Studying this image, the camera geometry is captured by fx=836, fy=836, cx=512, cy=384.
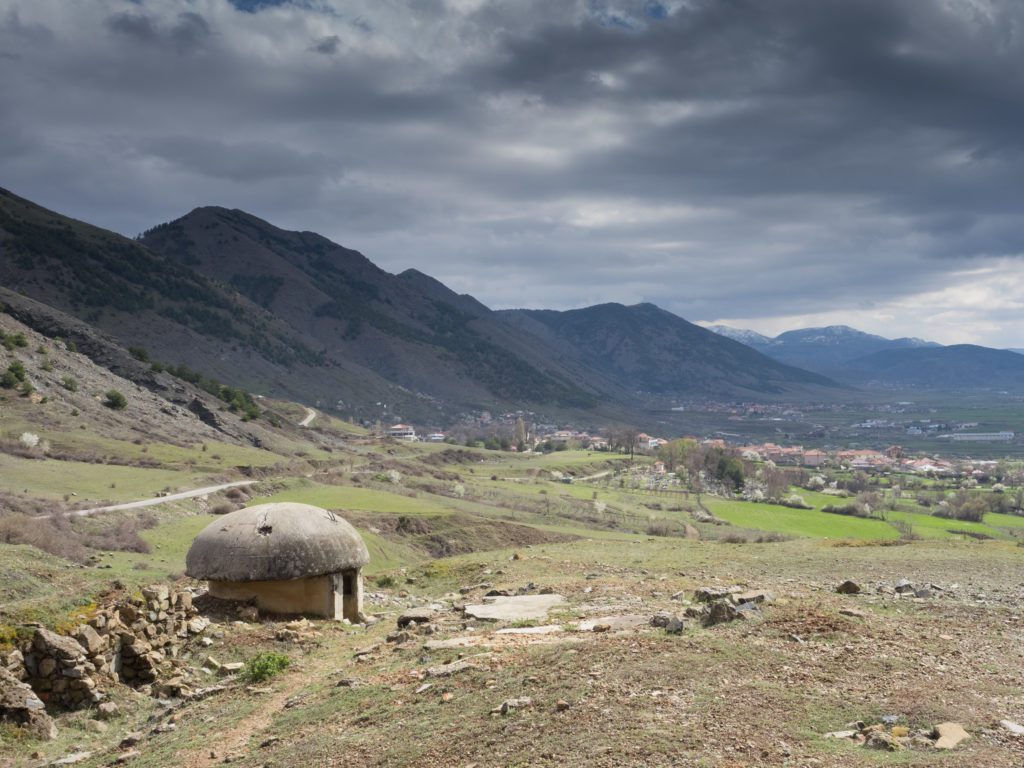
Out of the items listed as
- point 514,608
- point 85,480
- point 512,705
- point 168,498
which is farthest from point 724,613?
point 85,480

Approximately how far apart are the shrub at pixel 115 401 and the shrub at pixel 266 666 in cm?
8175

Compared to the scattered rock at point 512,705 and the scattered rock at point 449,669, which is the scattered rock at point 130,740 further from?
the scattered rock at point 512,705

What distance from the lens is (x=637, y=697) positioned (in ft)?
40.8

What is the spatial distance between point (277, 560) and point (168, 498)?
125 feet

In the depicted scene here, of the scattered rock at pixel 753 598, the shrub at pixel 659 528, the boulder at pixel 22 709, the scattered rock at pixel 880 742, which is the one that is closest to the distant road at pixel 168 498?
the boulder at pixel 22 709

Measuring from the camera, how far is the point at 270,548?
22.4m

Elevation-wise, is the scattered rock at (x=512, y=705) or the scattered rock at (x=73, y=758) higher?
the scattered rock at (x=512, y=705)

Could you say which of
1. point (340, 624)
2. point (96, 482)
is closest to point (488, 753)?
point (340, 624)

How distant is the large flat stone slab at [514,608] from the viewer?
818 inches

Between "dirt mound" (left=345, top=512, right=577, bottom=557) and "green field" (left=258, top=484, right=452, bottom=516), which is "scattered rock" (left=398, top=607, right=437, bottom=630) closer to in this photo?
"dirt mound" (left=345, top=512, right=577, bottom=557)

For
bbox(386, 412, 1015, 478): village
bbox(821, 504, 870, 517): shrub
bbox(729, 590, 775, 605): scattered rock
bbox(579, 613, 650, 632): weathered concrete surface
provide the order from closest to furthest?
bbox(579, 613, 650, 632): weathered concrete surface → bbox(729, 590, 775, 605): scattered rock → bbox(821, 504, 870, 517): shrub → bbox(386, 412, 1015, 478): village

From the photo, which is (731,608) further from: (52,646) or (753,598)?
(52,646)

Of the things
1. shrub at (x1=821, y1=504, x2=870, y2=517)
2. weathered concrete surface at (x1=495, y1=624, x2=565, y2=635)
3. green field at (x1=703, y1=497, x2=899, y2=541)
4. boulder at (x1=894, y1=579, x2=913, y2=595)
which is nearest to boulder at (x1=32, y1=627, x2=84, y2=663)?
weathered concrete surface at (x1=495, y1=624, x2=565, y2=635)

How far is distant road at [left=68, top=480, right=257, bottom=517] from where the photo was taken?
47.1 m
